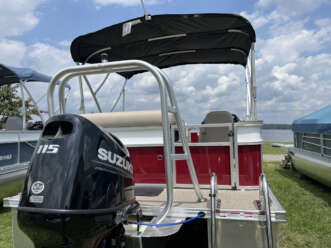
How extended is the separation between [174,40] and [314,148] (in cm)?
438

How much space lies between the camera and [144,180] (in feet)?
9.37

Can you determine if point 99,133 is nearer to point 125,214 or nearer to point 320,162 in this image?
point 125,214

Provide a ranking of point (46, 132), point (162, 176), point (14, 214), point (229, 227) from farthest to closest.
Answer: point (162, 176) → point (14, 214) → point (229, 227) → point (46, 132)

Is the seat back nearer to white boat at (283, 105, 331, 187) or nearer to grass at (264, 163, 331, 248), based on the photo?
grass at (264, 163, 331, 248)

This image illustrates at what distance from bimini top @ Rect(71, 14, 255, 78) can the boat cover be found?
8.80ft

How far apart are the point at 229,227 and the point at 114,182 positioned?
88cm

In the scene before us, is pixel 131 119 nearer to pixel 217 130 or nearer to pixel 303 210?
pixel 217 130

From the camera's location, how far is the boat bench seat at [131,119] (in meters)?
2.50

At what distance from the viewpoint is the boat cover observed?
593cm

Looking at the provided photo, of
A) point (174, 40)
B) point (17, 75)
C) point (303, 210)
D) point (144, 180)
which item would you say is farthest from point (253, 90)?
point (17, 75)

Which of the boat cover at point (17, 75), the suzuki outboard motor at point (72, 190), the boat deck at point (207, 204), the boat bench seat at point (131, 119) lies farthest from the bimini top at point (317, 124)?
the boat cover at point (17, 75)

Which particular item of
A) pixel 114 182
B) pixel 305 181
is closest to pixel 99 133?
pixel 114 182

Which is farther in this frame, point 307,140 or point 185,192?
point 307,140

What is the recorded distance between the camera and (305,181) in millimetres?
6383
